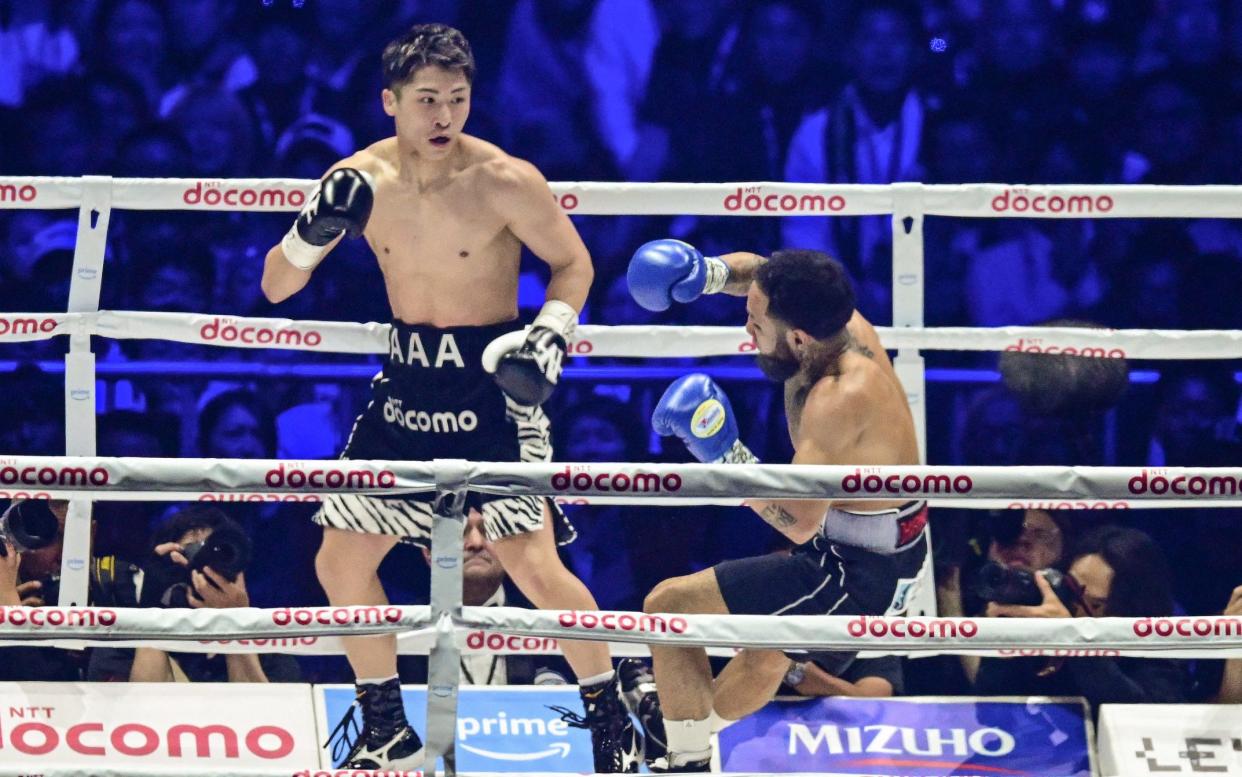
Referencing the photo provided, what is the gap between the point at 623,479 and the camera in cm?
260

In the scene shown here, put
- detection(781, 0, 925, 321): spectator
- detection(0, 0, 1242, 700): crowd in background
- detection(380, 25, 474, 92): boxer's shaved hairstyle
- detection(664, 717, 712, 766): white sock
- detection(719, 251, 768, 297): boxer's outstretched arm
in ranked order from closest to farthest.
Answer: detection(664, 717, 712, 766): white sock, detection(380, 25, 474, 92): boxer's shaved hairstyle, detection(719, 251, 768, 297): boxer's outstretched arm, detection(0, 0, 1242, 700): crowd in background, detection(781, 0, 925, 321): spectator

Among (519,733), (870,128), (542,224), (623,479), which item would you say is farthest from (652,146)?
(623,479)

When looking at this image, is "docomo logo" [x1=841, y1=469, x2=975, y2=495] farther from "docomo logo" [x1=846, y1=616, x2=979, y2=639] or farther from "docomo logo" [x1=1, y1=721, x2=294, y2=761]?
"docomo logo" [x1=1, y1=721, x2=294, y2=761]

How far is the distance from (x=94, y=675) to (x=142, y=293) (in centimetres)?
156

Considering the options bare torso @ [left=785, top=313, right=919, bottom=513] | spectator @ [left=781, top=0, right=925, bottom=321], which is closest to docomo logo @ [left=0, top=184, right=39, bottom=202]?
bare torso @ [left=785, top=313, right=919, bottom=513]

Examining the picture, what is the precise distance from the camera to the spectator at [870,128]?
520cm

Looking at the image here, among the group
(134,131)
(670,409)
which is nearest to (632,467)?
(670,409)

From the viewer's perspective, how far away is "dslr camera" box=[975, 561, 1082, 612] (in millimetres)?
4008

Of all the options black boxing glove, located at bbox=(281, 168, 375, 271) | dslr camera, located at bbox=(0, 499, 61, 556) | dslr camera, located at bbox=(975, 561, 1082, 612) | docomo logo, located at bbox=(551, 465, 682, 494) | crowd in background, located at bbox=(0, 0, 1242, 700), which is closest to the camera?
docomo logo, located at bbox=(551, 465, 682, 494)

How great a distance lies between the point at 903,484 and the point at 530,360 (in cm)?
123

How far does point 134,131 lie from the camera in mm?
5230

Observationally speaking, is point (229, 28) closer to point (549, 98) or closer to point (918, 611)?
point (549, 98)

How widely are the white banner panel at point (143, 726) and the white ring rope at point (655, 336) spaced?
0.91m

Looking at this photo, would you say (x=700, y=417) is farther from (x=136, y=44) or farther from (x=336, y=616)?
(x=136, y=44)
